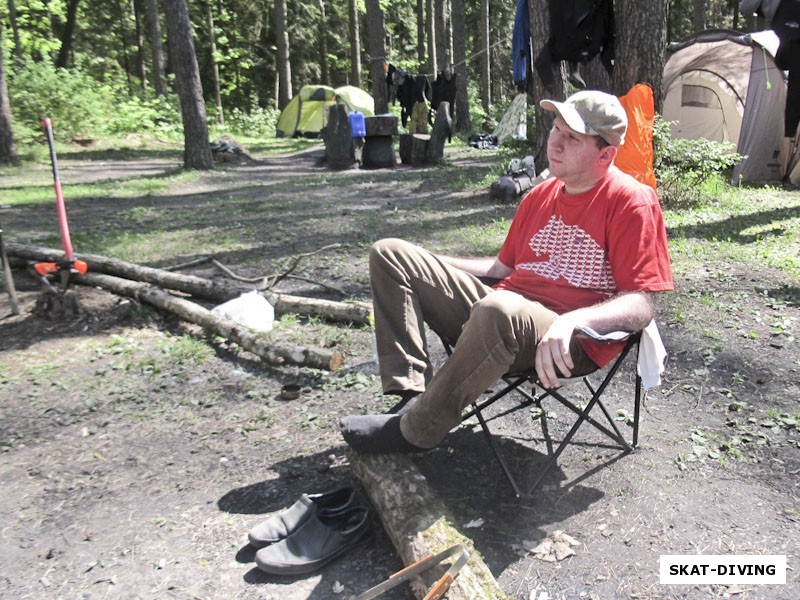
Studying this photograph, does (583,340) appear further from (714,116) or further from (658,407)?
(714,116)

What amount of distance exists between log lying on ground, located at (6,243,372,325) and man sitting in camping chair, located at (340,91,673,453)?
65.6 inches

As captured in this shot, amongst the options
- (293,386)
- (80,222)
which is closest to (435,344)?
(293,386)

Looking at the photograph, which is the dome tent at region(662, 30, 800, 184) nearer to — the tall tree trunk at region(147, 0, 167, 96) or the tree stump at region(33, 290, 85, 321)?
the tree stump at region(33, 290, 85, 321)

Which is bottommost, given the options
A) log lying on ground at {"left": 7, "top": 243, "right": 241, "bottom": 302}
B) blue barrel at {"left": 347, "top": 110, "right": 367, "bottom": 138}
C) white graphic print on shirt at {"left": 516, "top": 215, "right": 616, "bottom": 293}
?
log lying on ground at {"left": 7, "top": 243, "right": 241, "bottom": 302}

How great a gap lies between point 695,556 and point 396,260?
151 cm

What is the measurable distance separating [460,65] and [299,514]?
1798 centimetres

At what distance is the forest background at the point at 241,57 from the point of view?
11133 millimetres

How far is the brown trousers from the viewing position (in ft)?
7.20

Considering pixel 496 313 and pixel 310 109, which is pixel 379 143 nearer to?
pixel 310 109

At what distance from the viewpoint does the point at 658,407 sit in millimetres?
3225

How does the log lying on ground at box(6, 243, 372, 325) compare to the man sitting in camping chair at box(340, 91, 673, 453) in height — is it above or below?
below

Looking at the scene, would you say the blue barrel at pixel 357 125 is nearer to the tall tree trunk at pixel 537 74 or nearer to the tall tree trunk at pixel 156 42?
the tall tree trunk at pixel 537 74

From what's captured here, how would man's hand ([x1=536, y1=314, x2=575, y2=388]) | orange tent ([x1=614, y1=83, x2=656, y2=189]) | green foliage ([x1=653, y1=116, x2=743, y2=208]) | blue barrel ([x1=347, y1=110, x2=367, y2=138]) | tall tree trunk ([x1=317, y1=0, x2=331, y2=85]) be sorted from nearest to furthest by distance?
man's hand ([x1=536, y1=314, x2=575, y2=388]) < orange tent ([x1=614, y1=83, x2=656, y2=189]) < green foliage ([x1=653, y1=116, x2=743, y2=208]) < blue barrel ([x1=347, y1=110, x2=367, y2=138]) < tall tree trunk ([x1=317, y1=0, x2=331, y2=85])

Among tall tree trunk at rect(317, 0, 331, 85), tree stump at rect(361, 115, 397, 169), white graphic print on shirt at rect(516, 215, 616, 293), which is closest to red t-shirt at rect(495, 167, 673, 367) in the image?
→ white graphic print on shirt at rect(516, 215, 616, 293)
